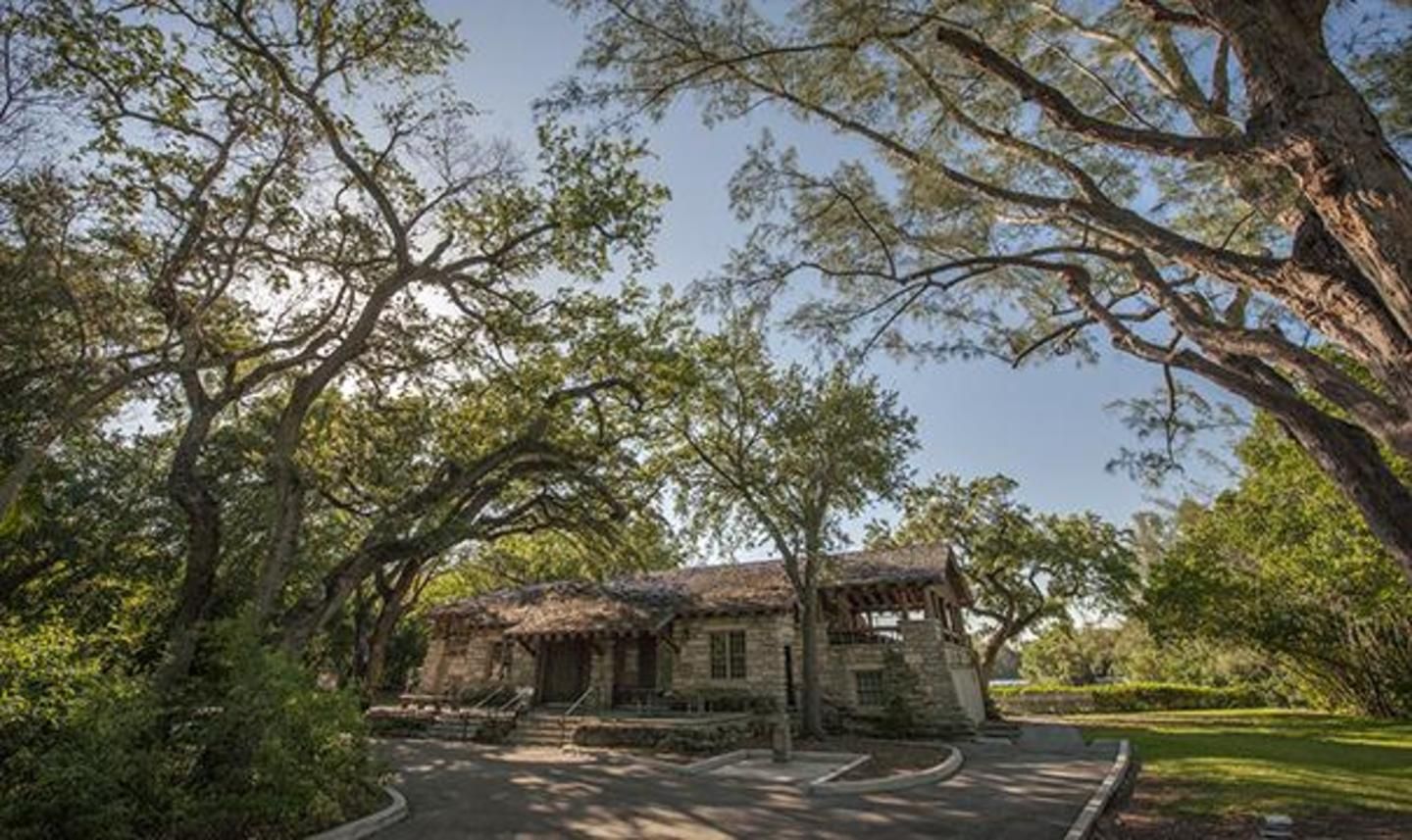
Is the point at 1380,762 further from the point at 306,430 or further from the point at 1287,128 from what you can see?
the point at 306,430

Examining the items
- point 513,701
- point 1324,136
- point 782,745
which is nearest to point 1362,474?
point 1324,136

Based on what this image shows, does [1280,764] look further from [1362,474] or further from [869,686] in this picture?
[1362,474]

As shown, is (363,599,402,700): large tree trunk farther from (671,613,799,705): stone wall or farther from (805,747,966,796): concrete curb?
(805,747,966,796): concrete curb

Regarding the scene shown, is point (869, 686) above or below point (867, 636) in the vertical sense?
below

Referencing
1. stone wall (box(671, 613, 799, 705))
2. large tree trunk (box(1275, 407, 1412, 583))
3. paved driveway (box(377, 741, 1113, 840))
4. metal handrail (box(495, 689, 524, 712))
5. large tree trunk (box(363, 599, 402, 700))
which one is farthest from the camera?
metal handrail (box(495, 689, 524, 712))

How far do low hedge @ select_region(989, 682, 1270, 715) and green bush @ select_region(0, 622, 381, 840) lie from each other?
112 ft

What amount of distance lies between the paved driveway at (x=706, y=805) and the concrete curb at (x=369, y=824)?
6.9 inches

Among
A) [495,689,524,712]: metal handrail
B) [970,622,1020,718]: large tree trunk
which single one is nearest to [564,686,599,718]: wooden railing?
[495,689,524,712]: metal handrail

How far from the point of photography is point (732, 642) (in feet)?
68.6

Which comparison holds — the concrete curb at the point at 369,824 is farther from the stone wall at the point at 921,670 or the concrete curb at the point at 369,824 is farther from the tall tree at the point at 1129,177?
the stone wall at the point at 921,670

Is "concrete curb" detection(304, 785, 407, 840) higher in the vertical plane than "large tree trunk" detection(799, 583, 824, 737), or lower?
lower

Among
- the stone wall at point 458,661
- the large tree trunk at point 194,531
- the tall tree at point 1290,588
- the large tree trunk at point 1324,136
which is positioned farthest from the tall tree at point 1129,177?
the stone wall at point 458,661

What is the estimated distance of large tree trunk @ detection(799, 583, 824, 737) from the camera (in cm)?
1716

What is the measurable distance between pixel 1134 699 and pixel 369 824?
125ft
